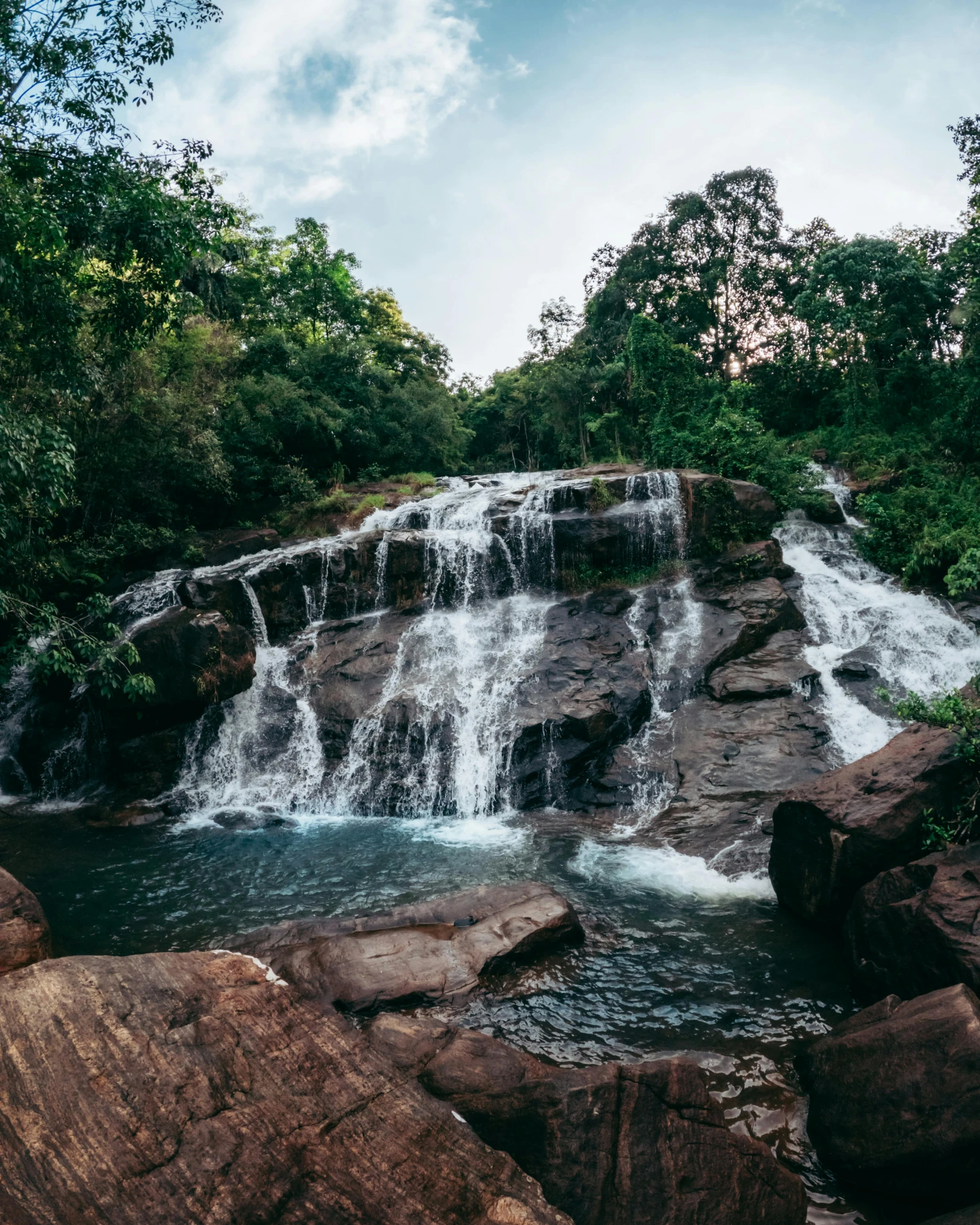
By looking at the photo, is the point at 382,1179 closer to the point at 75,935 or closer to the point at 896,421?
the point at 75,935

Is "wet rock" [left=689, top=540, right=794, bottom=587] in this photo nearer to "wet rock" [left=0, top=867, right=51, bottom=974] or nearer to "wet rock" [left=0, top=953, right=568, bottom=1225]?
"wet rock" [left=0, top=953, right=568, bottom=1225]

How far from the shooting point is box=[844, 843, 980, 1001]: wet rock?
4.77m

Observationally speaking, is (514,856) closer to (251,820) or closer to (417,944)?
(417,944)

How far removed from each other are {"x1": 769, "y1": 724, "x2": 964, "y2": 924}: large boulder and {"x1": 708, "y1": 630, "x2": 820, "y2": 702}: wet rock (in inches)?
198

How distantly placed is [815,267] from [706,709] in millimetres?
19354

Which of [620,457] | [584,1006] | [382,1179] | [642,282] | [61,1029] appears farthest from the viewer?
[642,282]

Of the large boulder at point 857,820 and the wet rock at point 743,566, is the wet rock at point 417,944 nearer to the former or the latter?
the large boulder at point 857,820

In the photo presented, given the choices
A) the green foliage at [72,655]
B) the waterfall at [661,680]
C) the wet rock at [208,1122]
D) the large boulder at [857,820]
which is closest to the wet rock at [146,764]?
the green foliage at [72,655]

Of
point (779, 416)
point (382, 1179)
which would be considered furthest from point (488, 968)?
point (779, 416)

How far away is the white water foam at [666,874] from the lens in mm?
7898

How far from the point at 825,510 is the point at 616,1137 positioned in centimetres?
1692

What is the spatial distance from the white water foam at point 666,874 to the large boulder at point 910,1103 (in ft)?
11.0

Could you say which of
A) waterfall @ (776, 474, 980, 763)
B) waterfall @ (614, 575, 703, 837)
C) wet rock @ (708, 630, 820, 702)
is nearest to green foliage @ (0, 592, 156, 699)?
waterfall @ (614, 575, 703, 837)

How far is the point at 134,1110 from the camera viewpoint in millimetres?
3174
